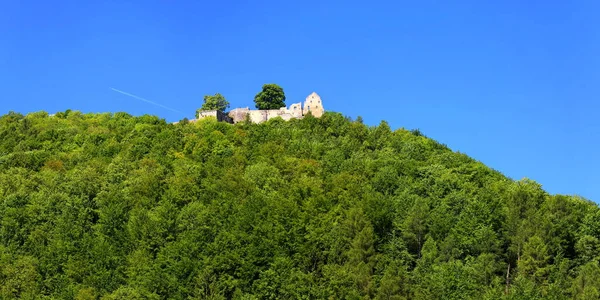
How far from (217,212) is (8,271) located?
17591 millimetres

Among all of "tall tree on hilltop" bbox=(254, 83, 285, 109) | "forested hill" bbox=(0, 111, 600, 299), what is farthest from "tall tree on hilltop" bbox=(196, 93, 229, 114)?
"forested hill" bbox=(0, 111, 600, 299)

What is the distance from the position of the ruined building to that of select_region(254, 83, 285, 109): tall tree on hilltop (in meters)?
3.97

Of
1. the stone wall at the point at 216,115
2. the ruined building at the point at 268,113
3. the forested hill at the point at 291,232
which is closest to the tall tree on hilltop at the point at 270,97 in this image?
the ruined building at the point at 268,113

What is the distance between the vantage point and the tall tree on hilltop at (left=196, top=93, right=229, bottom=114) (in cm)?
12700

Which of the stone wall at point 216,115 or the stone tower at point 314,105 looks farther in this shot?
the stone tower at point 314,105

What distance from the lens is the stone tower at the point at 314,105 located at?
119188 millimetres

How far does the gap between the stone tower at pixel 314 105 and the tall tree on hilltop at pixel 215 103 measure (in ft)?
43.6

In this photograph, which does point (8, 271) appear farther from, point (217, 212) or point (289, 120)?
point (289, 120)

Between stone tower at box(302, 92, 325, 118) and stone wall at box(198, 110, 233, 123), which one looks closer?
stone wall at box(198, 110, 233, 123)

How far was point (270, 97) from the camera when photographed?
123812 millimetres

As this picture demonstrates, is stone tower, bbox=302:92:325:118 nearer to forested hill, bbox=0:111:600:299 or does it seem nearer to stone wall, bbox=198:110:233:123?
stone wall, bbox=198:110:233:123

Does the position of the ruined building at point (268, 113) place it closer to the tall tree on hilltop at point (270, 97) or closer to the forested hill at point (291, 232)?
the tall tree on hilltop at point (270, 97)

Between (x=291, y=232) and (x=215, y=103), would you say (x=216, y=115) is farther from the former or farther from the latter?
(x=291, y=232)

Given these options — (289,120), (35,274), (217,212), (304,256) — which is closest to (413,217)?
(304,256)
